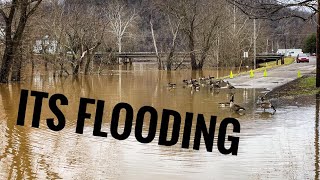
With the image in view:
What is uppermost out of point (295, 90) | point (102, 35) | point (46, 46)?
point (102, 35)

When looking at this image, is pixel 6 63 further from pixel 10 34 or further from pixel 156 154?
→ pixel 156 154

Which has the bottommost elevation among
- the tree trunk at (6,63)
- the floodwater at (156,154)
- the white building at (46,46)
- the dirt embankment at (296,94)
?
the floodwater at (156,154)

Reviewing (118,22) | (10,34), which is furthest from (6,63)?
(118,22)

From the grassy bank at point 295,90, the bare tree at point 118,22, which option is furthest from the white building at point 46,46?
the grassy bank at point 295,90

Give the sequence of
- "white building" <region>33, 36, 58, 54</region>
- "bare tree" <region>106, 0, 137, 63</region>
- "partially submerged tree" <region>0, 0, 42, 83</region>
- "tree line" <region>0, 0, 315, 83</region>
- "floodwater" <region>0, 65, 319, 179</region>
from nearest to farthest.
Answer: "floodwater" <region>0, 65, 319, 179</region>
"partially submerged tree" <region>0, 0, 42, 83</region>
"tree line" <region>0, 0, 315, 83</region>
"white building" <region>33, 36, 58, 54</region>
"bare tree" <region>106, 0, 137, 63</region>

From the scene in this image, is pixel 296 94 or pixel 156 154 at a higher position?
pixel 296 94

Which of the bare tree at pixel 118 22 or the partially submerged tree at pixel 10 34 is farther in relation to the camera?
the bare tree at pixel 118 22

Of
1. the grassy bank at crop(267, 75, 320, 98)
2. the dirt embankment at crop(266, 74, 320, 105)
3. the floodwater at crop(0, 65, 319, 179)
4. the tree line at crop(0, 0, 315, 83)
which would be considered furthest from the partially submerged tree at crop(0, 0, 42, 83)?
the floodwater at crop(0, 65, 319, 179)

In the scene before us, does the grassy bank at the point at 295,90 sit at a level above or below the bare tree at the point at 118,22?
below

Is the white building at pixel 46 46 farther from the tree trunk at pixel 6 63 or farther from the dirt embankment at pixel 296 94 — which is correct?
the dirt embankment at pixel 296 94

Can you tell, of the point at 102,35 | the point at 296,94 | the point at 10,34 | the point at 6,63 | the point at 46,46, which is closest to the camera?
the point at 296,94

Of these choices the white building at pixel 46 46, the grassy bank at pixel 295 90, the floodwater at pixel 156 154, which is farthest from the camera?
the white building at pixel 46 46

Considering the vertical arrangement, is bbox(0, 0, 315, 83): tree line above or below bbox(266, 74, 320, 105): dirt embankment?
above

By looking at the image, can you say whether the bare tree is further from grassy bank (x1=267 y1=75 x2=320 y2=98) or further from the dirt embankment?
the dirt embankment
